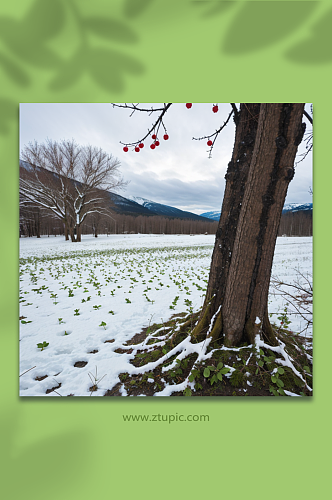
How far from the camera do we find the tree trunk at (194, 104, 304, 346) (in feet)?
3.92

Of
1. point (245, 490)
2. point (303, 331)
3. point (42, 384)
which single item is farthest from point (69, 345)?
point (303, 331)
